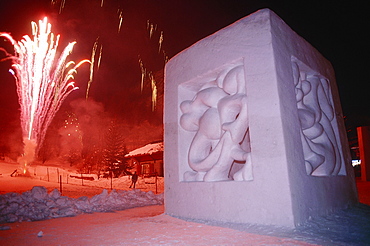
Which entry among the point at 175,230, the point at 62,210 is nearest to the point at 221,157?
the point at 175,230

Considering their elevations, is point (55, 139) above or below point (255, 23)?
above

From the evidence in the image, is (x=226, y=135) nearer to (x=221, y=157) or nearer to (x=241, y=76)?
(x=221, y=157)

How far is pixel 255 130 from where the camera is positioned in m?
3.56

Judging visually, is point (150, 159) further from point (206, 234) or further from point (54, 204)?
point (206, 234)

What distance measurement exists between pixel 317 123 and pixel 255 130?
1750 mm

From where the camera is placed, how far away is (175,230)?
3.40m

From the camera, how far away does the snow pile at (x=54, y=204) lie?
526 cm

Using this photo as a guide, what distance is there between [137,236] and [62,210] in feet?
11.2

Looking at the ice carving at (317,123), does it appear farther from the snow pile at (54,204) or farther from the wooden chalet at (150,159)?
the wooden chalet at (150,159)

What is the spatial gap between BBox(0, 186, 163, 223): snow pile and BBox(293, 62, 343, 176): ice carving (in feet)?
15.9

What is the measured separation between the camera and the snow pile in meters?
5.26

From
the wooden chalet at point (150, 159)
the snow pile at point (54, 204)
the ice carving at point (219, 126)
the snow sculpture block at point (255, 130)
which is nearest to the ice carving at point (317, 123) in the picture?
the snow sculpture block at point (255, 130)

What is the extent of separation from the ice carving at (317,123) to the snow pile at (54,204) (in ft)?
15.9

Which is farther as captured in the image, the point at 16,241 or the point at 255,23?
the point at 255,23
